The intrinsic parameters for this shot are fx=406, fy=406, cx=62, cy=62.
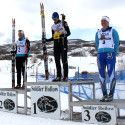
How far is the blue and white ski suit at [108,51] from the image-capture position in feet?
29.0

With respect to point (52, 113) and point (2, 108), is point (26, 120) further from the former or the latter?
point (2, 108)

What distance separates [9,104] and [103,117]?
3.32 metres

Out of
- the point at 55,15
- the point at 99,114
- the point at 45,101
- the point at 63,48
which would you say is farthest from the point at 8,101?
the point at 99,114

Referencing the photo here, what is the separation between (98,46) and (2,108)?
11.9 feet

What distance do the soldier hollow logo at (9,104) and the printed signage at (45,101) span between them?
0.98 m

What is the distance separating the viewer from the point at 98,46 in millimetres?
9109

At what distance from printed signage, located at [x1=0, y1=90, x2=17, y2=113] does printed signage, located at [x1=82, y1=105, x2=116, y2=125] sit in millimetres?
2615

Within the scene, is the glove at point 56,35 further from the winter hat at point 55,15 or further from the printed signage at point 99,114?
the printed signage at point 99,114

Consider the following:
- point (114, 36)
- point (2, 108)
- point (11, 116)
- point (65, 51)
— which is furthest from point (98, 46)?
point (2, 108)

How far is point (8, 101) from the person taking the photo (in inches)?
436

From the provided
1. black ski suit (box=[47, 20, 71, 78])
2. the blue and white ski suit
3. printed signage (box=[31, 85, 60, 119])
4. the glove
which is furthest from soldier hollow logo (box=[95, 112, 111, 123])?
the glove

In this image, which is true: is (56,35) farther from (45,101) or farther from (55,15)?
(45,101)

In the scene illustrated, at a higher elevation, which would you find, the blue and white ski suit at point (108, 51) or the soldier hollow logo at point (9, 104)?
the blue and white ski suit at point (108, 51)

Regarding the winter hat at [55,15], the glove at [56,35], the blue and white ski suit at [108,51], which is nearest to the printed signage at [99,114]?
the blue and white ski suit at [108,51]
